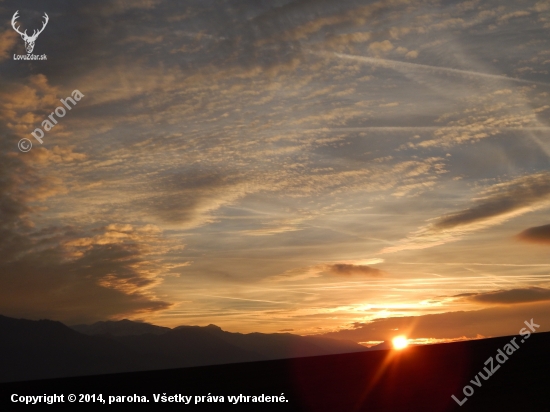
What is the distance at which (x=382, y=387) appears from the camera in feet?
91.1

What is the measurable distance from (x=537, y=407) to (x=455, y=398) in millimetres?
3981

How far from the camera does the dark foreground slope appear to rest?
22.3 m

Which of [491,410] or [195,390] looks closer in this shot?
[491,410]

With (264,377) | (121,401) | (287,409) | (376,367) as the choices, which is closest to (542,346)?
(376,367)

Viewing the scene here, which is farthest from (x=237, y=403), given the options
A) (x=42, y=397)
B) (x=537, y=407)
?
(x=42, y=397)

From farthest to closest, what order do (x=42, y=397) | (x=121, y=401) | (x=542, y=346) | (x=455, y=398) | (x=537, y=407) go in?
(x=542, y=346), (x=42, y=397), (x=121, y=401), (x=455, y=398), (x=537, y=407)

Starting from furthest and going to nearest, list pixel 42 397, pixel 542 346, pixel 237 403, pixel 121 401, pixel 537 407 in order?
1. pixel 542 346
2. pixel 42 397
3. pixel 121 401
4. pixel 237 403
5. pixel 537 407

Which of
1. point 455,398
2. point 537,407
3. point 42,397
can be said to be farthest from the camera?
point 42,397

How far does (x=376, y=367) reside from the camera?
3781 cm

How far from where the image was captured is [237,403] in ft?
89.0

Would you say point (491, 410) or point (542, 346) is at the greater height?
point (542, 346)

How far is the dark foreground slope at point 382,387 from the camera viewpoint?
22.3 metres

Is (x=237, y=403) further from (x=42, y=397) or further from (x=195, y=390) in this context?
(x=42, y=397)

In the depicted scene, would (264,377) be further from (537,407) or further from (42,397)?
(537,407)
